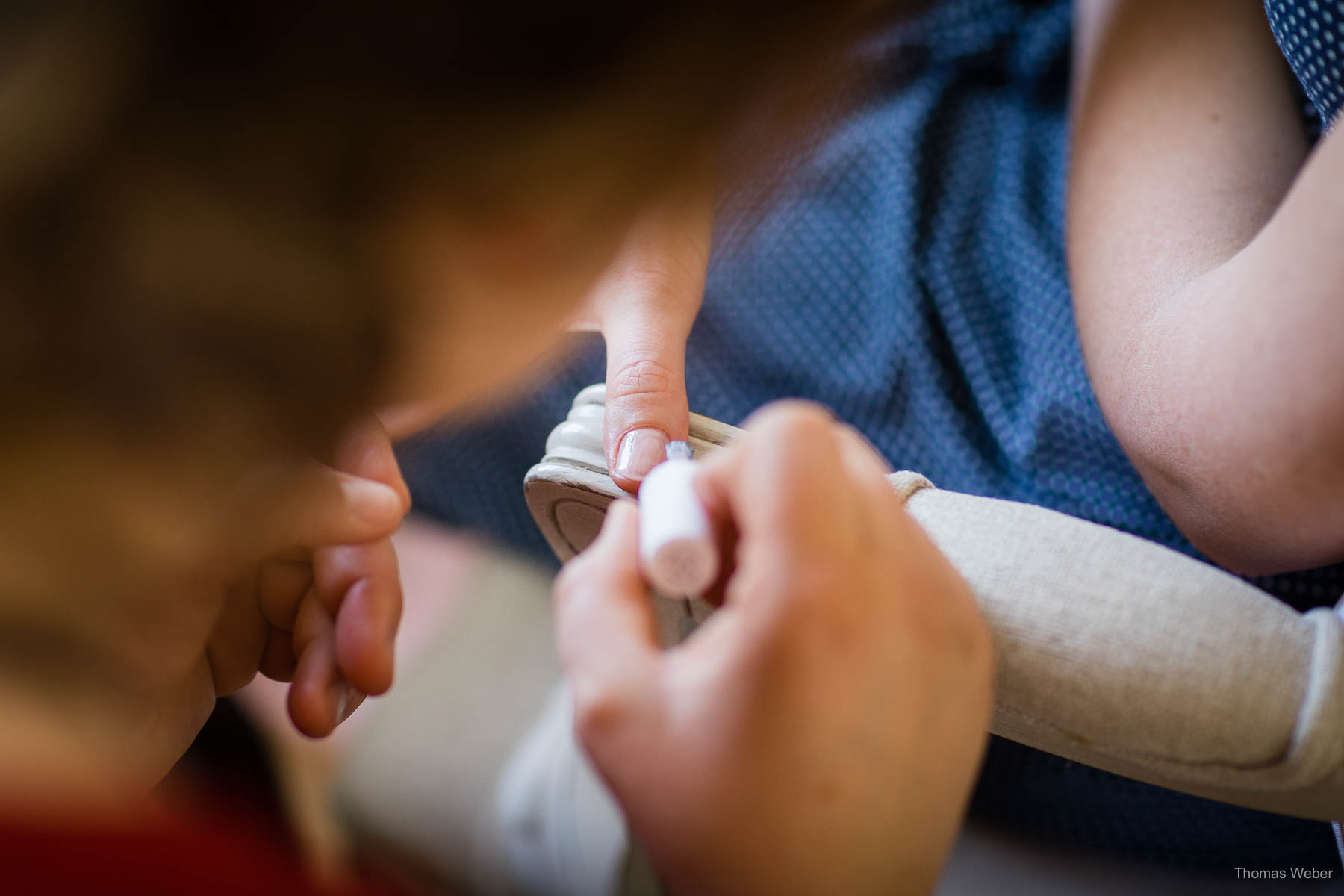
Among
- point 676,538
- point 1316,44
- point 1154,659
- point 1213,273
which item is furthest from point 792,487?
point 1316,44

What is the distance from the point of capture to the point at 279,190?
186 mm

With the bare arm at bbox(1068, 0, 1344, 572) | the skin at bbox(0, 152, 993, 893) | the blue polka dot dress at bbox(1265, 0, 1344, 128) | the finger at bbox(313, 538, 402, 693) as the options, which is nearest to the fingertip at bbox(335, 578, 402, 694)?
the finger at bbox(313, 538, 402, 693)

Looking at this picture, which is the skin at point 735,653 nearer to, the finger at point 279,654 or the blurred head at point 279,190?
the blurred head at point 279,190

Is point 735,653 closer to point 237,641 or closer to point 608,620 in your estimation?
point 608,620

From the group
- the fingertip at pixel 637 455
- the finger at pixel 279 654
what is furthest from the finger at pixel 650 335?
the finger at pixel 279 654

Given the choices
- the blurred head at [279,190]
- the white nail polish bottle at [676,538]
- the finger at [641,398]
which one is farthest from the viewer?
the finger at [641,398]

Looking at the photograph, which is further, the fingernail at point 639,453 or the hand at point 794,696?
the fingernail at point 639,453

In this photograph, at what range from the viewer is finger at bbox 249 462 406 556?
281 mm

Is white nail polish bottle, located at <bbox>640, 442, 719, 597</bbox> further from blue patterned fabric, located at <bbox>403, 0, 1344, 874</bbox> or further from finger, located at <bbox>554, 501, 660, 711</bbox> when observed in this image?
blue patterned fabric, located at <bbox>403, 0, 1344, 874</bbox>

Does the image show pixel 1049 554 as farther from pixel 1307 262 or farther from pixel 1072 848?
pixel 1072 848

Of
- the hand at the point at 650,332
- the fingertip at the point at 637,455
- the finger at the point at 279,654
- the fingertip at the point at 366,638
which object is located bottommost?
the finger at the point at 279,654

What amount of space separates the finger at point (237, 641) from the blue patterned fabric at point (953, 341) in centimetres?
13

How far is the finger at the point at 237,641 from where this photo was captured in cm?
41

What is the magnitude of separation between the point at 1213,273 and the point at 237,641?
510mm
